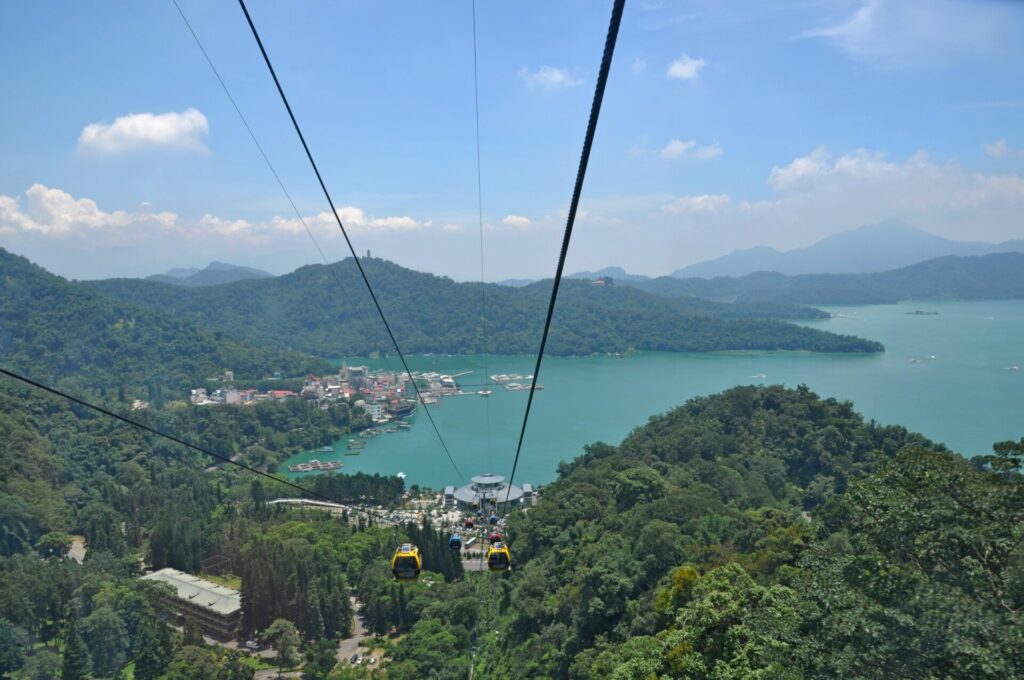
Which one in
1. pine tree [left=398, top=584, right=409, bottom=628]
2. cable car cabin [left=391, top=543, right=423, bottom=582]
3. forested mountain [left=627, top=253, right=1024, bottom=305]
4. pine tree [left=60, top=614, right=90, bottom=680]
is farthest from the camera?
forested mountain [left=627, top=253, right=1024, bottom=305]

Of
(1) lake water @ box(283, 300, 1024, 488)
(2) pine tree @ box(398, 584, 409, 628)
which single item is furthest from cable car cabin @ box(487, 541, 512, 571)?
Result: (1) lake water @ box(283, 300, 1024, 488)

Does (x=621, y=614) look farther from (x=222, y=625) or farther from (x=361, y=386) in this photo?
(x=361, y=386)

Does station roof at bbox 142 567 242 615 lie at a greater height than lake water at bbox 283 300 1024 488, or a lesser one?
lesser

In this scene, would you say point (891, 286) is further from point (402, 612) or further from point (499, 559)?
point (499, 559)

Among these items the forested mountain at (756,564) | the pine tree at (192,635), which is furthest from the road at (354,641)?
the pine tree at (192,635)

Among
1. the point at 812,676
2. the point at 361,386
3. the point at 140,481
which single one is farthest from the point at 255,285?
the point at 812,676

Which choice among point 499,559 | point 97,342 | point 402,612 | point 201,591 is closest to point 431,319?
point 97,342

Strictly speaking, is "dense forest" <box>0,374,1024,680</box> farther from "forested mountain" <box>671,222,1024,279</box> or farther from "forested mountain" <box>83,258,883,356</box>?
"forested mountain" <box>671,222,1024,279</box>
